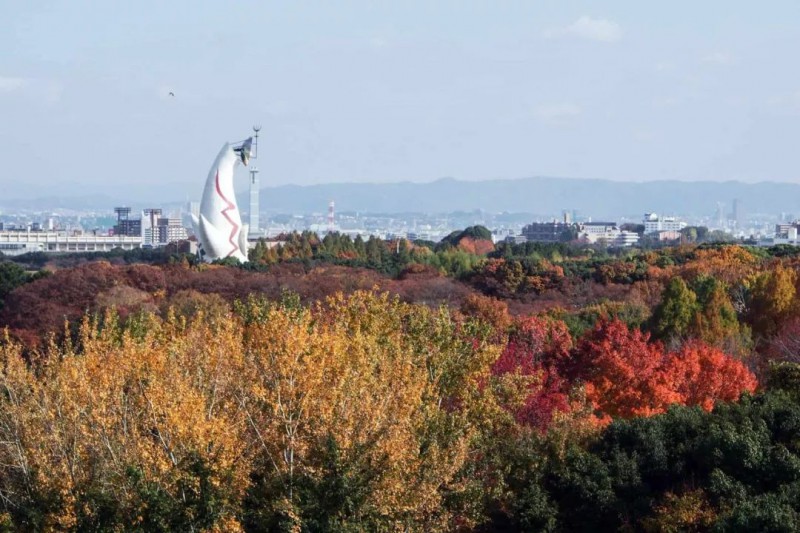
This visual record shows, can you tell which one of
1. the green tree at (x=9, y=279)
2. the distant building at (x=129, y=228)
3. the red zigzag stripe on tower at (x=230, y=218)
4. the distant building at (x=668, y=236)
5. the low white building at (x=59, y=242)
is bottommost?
the low white building at (x=59, y=242)

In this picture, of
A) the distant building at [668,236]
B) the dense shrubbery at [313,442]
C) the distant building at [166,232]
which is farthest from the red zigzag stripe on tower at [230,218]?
the distant building at [166,232]

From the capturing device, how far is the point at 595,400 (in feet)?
69.9

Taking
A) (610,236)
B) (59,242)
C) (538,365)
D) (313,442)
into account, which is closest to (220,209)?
(538,365)

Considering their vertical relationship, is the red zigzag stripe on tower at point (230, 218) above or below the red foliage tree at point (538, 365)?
above

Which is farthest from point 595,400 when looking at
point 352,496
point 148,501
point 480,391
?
point 148,501

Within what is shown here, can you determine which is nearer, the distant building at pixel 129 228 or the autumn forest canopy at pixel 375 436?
the autumn forest canopy at pixel 375 436

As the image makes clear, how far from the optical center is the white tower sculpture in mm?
54094

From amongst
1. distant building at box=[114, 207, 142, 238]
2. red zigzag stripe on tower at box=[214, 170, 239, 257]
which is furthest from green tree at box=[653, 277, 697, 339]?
distant building at box=[114, 207, 142, 238]

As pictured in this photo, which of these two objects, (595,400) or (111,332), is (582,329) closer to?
(595,400)

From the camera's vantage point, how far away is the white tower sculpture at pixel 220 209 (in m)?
54.1

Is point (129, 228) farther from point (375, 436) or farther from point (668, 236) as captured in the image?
point (375, 436)

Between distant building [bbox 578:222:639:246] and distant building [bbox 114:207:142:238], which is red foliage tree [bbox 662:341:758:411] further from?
distant building [bbox 114:207:142:238]

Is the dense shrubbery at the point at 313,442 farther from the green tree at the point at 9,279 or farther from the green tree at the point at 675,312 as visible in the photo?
the green tree at the point at 9,279

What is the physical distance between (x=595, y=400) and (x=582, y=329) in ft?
31.5
